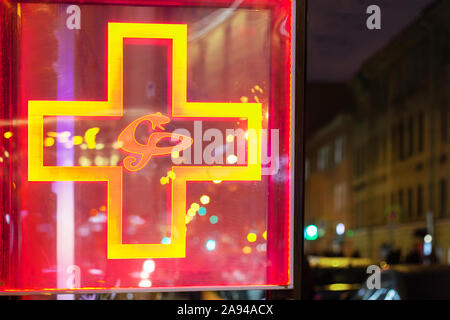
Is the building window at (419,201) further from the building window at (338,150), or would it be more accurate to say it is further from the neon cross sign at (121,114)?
the neon cross sign at (121,114)

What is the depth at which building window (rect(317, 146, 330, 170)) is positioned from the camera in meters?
73.6

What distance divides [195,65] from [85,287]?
1202 mm

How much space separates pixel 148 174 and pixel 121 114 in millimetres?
320

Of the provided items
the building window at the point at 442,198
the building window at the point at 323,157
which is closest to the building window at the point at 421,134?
the building window at the point at 442,198

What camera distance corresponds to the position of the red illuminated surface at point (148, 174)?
306cm

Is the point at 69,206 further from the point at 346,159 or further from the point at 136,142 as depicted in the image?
the point at 346,159

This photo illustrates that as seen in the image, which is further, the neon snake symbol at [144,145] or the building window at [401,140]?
the building window at [401,140]

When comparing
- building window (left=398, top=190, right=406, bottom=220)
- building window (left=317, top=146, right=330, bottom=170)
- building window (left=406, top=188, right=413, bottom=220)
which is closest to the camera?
building window (left=406, top=188, right=413, bottom=220)

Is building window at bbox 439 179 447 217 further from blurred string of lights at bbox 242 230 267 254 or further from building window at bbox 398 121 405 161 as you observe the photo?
blurred string of lights at bbox 242 230 267 254

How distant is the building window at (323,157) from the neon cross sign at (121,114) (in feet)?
233

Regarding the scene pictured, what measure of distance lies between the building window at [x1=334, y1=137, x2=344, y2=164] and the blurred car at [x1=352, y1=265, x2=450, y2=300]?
60.2 meters

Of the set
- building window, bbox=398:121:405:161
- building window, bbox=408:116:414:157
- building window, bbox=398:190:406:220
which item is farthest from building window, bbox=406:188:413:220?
building window, bbox=398:121:405:161
